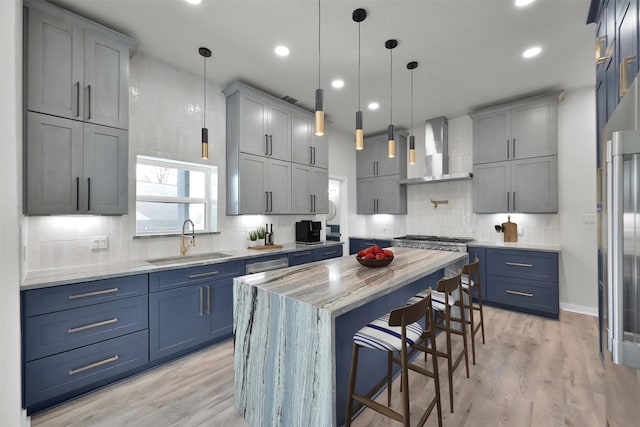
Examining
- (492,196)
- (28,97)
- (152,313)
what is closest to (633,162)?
(152,313)

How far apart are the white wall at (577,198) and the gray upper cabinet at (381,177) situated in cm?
229

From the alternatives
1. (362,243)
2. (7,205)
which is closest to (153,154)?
(7,205)

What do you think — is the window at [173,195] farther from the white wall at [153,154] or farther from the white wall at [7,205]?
the white wall at [7,205]

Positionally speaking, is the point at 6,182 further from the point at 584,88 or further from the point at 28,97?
the point at 584,88

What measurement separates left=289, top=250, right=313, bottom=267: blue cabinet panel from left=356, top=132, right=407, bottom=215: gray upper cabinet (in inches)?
80.7

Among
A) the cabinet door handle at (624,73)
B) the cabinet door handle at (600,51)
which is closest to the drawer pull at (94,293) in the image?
the cabinet door handle at (624,73)

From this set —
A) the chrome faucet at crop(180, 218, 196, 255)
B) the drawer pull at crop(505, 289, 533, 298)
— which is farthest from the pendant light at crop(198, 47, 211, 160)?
the drawer pull at crop(505, 289, 533, 298)

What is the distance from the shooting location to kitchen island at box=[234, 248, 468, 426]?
1397 millimetres

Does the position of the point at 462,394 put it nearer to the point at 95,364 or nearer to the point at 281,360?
the point at 281,360

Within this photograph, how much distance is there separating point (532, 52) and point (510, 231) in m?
2.47

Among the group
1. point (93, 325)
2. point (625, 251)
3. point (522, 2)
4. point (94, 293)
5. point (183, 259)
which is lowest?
point (93, 325)

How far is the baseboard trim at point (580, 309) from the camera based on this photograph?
3.68 metres

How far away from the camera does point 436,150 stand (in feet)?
15.9

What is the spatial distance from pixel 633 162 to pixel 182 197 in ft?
11.8
